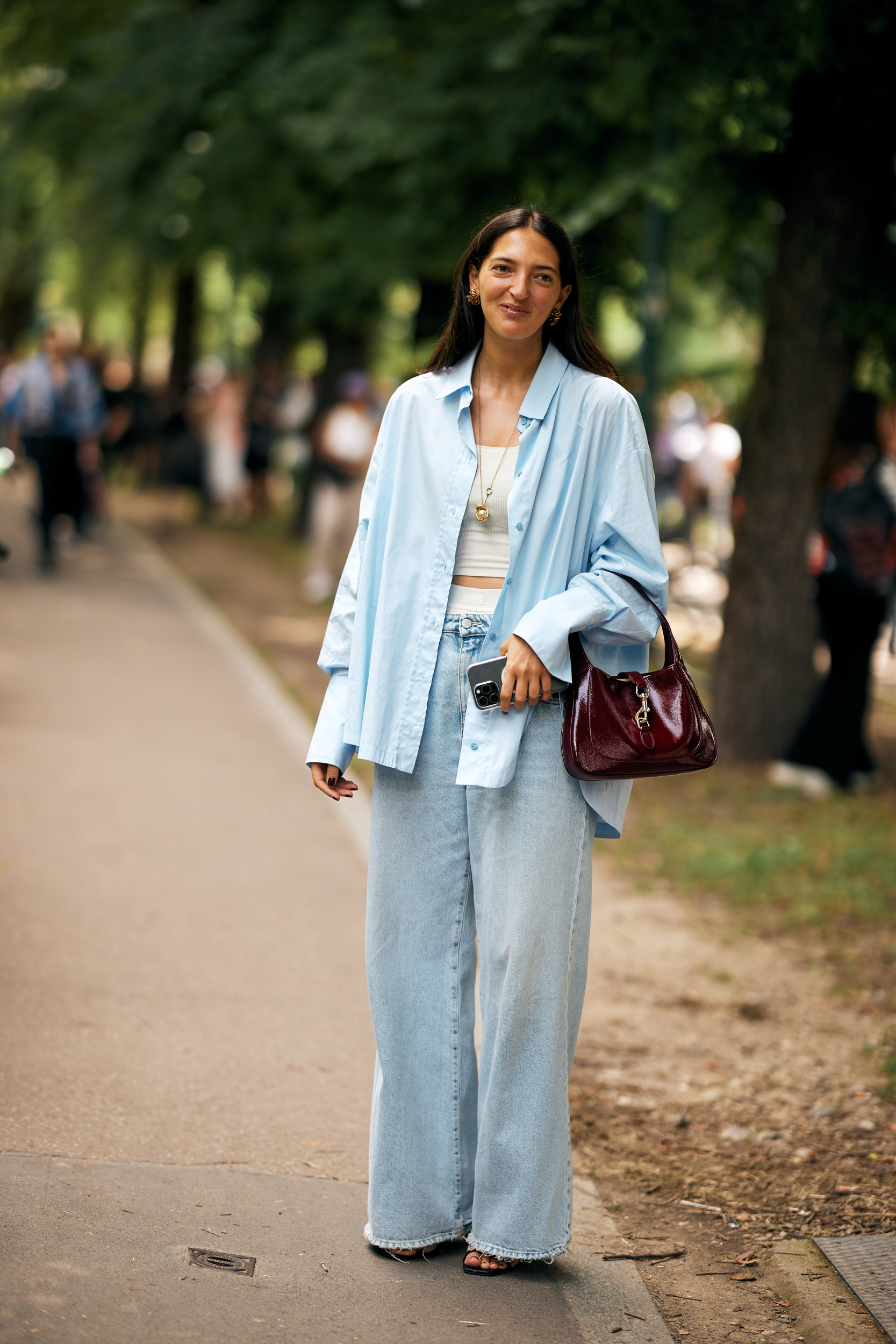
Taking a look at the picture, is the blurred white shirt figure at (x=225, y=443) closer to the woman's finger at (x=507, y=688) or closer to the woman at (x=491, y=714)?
the woman at (x=491, y=714)

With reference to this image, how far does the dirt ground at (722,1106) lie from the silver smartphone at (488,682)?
134 cm

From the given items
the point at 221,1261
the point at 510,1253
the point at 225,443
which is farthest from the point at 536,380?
the point at 225,443

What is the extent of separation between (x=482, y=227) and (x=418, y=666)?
36.1 inches

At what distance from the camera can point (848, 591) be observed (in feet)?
26.3

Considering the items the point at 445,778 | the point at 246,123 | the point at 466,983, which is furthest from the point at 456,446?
the point at 246,123

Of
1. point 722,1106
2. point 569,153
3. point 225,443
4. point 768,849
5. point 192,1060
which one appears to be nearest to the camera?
point 192,1060

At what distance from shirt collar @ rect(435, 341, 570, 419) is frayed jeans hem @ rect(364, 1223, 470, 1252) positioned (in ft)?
5.58

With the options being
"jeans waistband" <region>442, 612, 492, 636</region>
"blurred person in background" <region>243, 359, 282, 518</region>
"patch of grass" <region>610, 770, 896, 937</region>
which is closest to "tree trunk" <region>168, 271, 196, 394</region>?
"blurred person in background" <region>243, 359, 282, 518</region>

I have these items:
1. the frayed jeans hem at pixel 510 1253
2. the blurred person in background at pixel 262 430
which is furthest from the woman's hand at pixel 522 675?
the blurred person in background at pixel 262 430

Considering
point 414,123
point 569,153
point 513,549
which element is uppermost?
point 414,123

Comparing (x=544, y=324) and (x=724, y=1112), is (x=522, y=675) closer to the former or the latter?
(x=544, y=324)

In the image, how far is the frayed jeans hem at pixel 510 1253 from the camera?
323cm

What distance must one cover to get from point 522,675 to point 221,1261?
4.44 ft

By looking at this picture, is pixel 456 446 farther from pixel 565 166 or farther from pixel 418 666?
pixel 565 166
